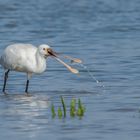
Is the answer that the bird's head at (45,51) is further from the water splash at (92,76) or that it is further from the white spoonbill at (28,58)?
the water splash at (92,76)

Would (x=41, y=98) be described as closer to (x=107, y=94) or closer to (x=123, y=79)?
(x=107, y=94)

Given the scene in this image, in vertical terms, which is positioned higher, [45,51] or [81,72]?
[45,51]

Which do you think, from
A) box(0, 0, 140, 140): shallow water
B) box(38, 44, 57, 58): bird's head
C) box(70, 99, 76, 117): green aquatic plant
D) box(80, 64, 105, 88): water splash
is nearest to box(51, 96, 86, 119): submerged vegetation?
box(70, 99, 76, 117): green aquatic plant

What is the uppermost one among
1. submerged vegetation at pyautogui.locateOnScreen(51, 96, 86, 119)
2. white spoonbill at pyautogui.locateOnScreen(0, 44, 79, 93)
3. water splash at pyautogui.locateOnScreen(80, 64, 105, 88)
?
white spoonbill at pyautogui.locateOnScreen(0, 44, 79, 93)

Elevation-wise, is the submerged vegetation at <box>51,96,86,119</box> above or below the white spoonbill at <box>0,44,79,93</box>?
below

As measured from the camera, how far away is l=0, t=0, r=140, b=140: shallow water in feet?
34.1

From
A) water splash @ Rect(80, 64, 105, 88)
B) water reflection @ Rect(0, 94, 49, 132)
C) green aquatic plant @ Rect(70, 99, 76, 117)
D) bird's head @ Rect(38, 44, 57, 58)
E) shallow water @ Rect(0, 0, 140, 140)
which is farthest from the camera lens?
water splash @ Rect(80, 64, 105, 88)

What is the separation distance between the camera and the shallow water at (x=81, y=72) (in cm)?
1041

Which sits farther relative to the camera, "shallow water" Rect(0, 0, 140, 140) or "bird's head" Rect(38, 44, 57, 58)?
"bird's head" Rect(38, 44, 57, 58)

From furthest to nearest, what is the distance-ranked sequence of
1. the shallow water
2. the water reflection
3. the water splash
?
the water splash < the water reflection < the shallow water

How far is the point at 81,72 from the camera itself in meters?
16.2

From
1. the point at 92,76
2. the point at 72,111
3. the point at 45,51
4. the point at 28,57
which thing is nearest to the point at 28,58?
the point at 28,57

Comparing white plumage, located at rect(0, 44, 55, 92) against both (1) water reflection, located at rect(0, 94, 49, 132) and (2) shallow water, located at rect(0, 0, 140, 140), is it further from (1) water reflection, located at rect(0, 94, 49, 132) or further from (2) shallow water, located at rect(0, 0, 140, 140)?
(1) water reflection, located at rect(0, 94, 49, 132)

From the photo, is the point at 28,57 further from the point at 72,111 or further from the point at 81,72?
the point at 72,111
